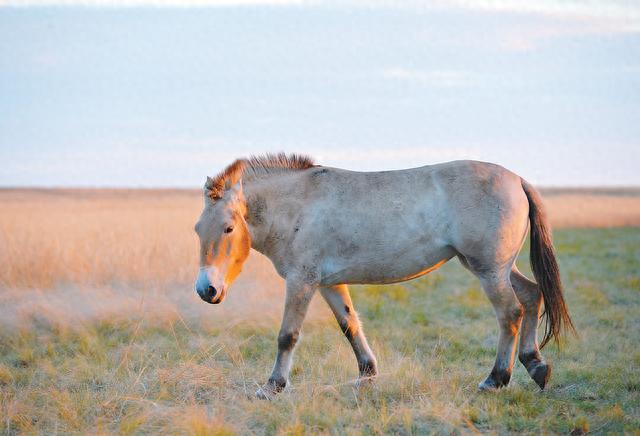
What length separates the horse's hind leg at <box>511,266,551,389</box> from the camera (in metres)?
5.54

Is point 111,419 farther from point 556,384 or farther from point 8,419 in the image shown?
point 556,384

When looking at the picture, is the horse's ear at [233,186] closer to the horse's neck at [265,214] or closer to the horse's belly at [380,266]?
the horse's neck at [265,214]

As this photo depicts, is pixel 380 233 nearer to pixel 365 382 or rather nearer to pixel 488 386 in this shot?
pixel 365 382

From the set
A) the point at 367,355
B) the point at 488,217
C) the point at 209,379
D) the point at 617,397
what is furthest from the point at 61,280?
the point at 617,397

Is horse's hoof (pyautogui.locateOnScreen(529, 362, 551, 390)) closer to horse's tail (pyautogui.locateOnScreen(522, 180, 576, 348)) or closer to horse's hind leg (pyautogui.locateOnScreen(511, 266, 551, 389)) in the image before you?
horse's hind leg (pyautogui.locateOnScreen(511, 266, 551, 389))

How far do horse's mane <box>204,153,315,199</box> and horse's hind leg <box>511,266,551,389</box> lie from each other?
2.19 metres

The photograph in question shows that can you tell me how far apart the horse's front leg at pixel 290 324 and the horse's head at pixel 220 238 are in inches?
20.4

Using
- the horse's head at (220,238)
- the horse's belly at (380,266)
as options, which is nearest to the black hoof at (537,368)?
the horse's belly at (380,266)

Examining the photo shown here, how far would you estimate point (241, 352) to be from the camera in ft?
23.6

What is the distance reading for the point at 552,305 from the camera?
5.66m

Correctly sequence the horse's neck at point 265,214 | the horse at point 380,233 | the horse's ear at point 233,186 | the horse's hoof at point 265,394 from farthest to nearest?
1. the horse's neck at point 265,214
2. the horse's ear at point 233,186
3. the horse at point 380,233
4. the horse's hoof at point 265,394

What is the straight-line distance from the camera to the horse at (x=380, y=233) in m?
5.33

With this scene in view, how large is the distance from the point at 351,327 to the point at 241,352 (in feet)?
6.26

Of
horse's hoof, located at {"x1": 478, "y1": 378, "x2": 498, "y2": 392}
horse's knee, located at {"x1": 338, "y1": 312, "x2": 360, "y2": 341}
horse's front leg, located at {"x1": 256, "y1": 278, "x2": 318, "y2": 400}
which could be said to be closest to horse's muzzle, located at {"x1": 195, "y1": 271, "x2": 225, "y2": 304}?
horse's front leg, located at {"x1": 256, "y1": 278, "x2": 318, "y2": 400}
